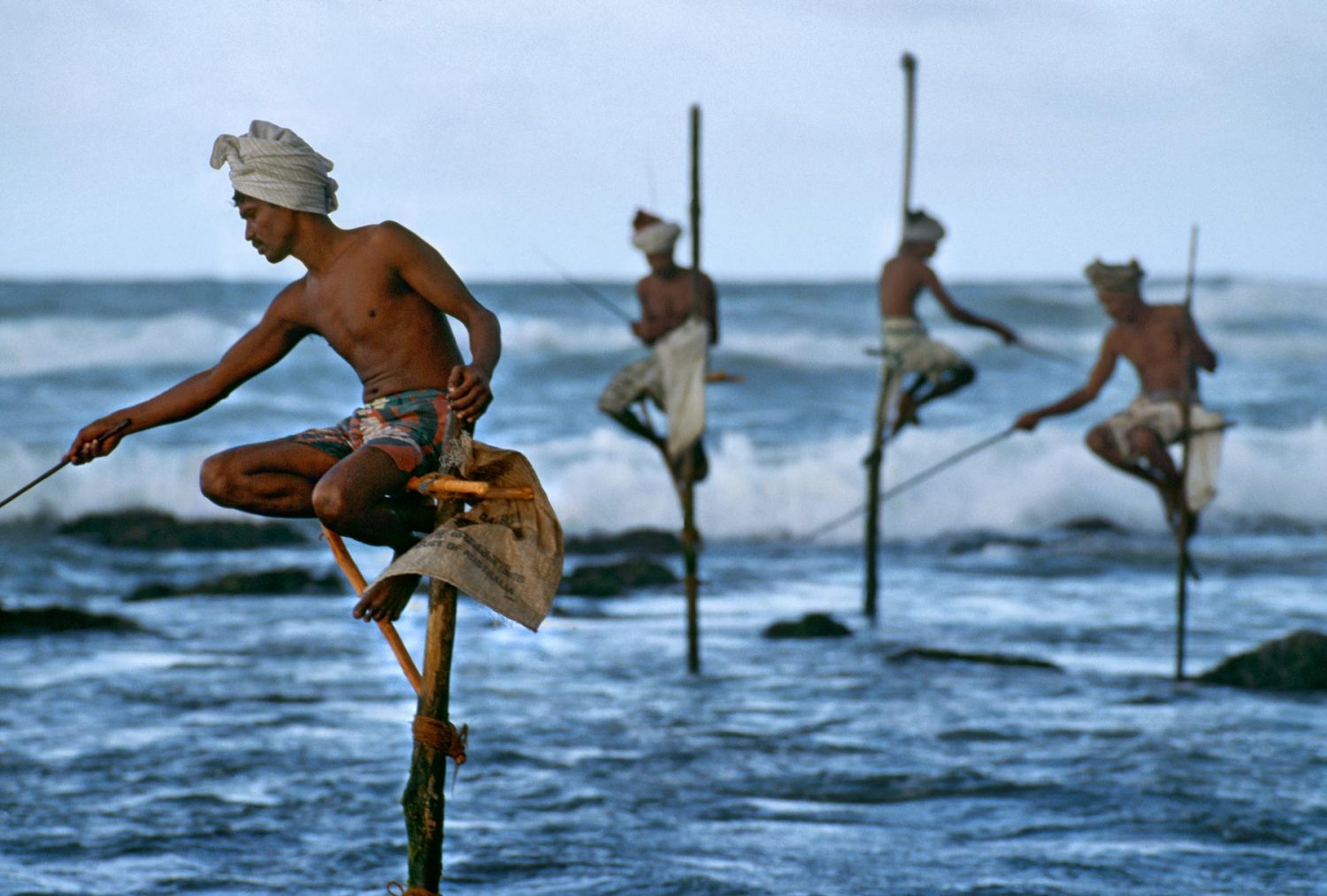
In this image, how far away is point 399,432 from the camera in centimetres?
454

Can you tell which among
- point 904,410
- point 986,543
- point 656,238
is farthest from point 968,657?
point 986,543

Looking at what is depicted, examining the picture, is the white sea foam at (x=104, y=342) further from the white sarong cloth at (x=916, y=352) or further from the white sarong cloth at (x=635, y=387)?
the white sarong cloth at (x=635, y=387)

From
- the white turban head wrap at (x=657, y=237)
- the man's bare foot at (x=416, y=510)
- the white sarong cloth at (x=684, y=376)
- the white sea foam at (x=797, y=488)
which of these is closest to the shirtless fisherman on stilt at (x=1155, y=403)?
the white sarong cloth at (x=684, y=376)

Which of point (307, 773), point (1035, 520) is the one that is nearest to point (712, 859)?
point (307, 773)

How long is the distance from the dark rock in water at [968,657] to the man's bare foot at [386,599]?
805 cm

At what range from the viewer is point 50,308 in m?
32.7

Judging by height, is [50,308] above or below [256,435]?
above

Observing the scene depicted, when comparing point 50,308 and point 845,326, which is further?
point 845,326

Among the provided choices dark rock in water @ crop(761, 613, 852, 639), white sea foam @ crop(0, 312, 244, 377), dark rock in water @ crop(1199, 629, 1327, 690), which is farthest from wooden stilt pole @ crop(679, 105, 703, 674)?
white sea foam @ crop(0, 312, 244, 377)

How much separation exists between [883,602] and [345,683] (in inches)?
219

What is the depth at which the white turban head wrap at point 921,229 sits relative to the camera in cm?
1245

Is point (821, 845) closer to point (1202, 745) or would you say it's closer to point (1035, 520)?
point (1202, 745)

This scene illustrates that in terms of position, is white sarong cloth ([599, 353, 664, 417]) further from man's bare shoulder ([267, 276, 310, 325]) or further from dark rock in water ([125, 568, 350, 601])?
man's bare shoulder ([267, 276, 310, 325])

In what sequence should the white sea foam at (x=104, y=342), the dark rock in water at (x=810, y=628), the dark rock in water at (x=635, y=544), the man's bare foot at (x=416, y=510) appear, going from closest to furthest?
1. the man's bare foot at (x=416, y=510)
2. the dark rock in water at (x=810, y=628)
3. the dark rock in water at (x=635, y=544)
4. the white sea foam at (x=104, y=342)
